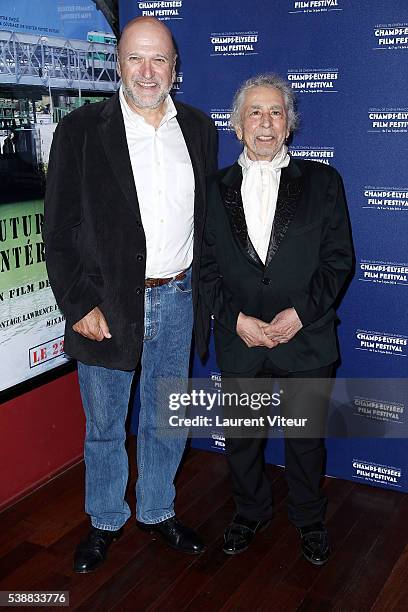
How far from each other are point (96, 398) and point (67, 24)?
163cm

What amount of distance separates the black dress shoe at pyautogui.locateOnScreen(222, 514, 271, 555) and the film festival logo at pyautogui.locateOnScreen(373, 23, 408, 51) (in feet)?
6.31

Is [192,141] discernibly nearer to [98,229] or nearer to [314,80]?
[98,229]

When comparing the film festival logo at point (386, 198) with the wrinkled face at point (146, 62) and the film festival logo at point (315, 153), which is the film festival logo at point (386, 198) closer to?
the film festival logo at point (315, 153)

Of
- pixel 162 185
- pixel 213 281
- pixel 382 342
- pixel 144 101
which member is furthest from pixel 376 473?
pixel 144 101

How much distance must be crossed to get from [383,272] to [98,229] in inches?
50.2

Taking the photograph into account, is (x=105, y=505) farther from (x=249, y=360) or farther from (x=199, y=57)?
(x=199, y=57)

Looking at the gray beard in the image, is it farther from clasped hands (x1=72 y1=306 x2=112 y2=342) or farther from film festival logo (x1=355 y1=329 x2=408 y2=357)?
film festival logo (x1=355 y1=329 x2=408 y2=357)

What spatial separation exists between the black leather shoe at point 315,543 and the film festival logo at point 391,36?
73.4 inches

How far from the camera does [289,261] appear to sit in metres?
2.36

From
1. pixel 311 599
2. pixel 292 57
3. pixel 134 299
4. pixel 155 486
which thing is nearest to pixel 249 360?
pixel 134 299

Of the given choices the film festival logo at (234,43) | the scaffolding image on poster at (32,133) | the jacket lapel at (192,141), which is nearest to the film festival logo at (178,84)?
the film festival logo at (234,43)

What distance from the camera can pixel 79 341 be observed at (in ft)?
7.88

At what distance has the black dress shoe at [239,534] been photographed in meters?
2.65

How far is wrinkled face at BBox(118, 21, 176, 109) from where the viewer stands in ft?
7.27
